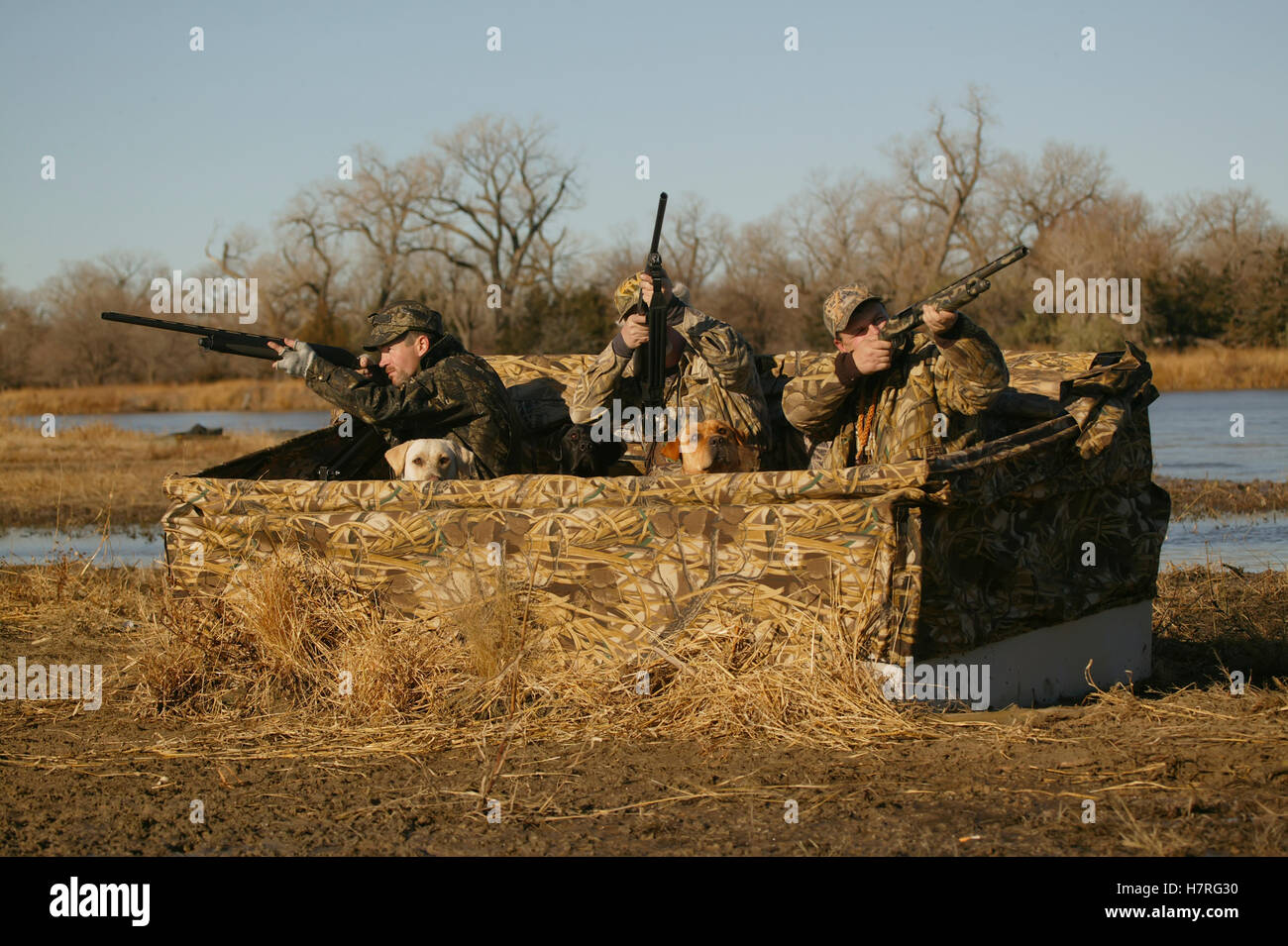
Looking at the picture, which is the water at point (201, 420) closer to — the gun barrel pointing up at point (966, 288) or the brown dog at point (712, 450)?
the brown dog at point (712, 450)

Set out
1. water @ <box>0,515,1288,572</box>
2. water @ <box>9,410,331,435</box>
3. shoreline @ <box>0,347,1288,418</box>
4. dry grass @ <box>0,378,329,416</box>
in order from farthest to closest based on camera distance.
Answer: dry grass @ <box>0,378,329,416</box>
shoreline @ <box>0,347,1288,418</box>
water @ <box>9,410,331,435</box>
water @ <box>0,515,1288,572</box>

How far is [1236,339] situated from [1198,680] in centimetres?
3957

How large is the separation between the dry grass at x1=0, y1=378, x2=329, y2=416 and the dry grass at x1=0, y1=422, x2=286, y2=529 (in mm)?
10185

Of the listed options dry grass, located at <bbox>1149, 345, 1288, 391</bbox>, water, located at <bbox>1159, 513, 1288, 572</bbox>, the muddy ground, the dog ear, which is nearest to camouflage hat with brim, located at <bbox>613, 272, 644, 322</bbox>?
the dog ear

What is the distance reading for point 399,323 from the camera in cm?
782

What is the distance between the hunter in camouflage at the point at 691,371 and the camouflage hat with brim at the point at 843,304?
0.68 m

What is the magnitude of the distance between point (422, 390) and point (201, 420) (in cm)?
3003

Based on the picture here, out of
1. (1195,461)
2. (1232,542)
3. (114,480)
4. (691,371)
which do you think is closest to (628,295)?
(691,371)

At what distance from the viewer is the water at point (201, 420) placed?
30.7 m

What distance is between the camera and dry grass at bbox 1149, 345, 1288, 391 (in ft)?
117

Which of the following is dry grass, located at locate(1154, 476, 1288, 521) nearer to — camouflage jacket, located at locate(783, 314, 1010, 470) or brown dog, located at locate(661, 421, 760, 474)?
camouflage jacket, located at locate(783, 314, 1010, 470)

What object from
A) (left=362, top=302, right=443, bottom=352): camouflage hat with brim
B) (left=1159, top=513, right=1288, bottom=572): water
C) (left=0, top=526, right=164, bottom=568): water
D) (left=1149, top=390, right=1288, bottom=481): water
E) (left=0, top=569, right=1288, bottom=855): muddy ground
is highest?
(left=362, top=302, right=443, bottom=352): camouflage hat with brim

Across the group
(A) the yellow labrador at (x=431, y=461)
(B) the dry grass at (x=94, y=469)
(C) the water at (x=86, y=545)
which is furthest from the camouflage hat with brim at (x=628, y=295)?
(B) the dry grass at (x=94, y=469)

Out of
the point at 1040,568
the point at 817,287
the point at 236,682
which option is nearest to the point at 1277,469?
the point at 1040,568
